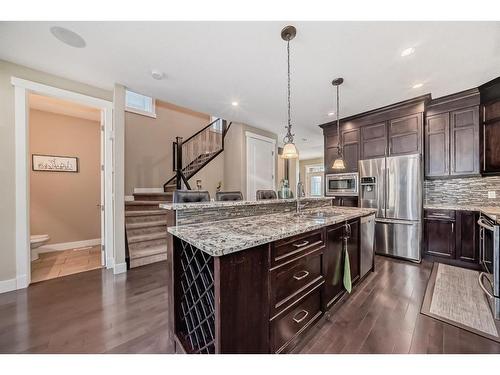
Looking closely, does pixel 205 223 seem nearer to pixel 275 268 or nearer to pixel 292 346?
pixel 275 268

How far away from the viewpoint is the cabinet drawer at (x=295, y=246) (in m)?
1.26

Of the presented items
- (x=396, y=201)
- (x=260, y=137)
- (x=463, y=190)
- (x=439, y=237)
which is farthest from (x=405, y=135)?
(x=260, y=137)

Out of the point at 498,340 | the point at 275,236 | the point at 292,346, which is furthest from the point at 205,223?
the point at 498,340

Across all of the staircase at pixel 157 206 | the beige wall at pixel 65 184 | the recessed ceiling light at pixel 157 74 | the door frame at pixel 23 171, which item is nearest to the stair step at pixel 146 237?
the staircase at pixel 157 206

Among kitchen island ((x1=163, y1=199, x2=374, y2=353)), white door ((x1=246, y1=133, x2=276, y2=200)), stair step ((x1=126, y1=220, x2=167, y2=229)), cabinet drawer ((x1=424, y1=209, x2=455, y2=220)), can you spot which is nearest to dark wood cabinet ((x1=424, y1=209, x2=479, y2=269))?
cabinet drawer ((x1=424, y1=209, x2=455, y2=220))

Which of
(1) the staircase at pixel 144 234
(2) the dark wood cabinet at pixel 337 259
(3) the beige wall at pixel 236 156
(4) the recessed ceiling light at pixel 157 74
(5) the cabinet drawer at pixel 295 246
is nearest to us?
(5) the cabinet drawer at pixel 295 246

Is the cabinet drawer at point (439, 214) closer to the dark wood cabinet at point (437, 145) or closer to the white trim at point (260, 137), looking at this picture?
the dark wood cabinet at point (437, 145)

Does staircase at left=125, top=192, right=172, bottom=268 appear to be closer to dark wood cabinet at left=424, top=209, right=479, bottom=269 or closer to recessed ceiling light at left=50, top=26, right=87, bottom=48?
recessed ceiling light at left=50, top=26, right=87, bottom=48

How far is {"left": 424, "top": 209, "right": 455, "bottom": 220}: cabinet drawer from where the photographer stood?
3.00 metres

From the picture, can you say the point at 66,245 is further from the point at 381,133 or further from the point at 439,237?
the point at 439,237

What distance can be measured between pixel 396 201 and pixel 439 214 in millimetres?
584

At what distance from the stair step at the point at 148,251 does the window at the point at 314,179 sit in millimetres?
7776

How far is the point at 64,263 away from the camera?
3.14 metres

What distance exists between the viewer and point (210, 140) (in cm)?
556
